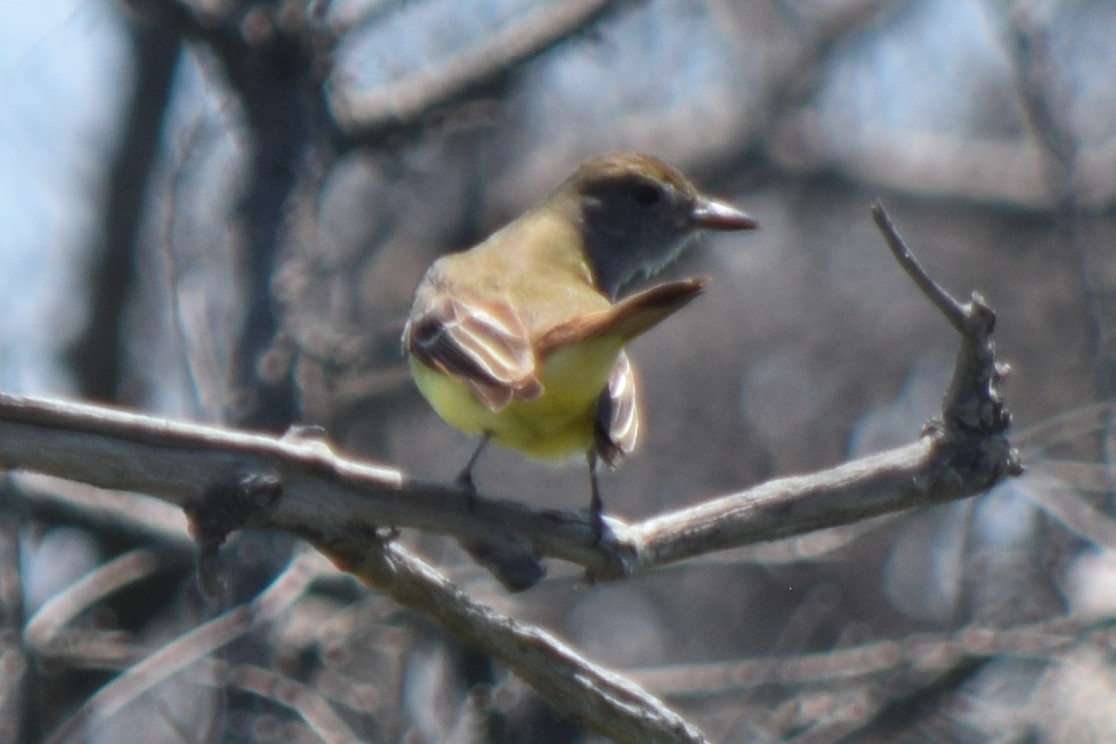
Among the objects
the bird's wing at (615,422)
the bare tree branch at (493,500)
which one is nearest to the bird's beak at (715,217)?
the bird's wing at (615,422)

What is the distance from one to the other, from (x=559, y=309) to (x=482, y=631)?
1445mm

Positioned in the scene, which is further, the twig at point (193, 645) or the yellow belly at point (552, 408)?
the twig at point (193, 645)

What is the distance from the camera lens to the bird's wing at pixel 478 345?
12.0 ft

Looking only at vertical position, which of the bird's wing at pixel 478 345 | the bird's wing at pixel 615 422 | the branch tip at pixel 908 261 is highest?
the branch tip at pixel 908 261

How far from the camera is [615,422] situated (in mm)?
3914

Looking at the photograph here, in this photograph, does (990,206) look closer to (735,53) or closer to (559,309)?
(735,53)

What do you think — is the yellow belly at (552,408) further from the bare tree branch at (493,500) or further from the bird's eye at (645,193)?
the bird's eye at (645,193)

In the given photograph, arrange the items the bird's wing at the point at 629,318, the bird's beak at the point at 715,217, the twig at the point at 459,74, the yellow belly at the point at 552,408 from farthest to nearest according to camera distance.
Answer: the twig at the point at 459,74, the bird's beak at the point at 715,217, the yellow belly at the point at 552,408, the bird's wing at the point at 629,318

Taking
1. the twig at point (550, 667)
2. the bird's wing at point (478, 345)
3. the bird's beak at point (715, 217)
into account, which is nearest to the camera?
the twig at point (550, 667)

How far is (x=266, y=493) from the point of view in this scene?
9.08 ft

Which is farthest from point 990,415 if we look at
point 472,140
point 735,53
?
point 735,53

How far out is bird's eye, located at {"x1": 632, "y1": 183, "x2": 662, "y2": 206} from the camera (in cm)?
574

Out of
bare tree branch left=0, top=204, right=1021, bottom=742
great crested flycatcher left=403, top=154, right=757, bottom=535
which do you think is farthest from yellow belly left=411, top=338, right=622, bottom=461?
bare tree branch left=0, top=204, right=1021, bottom=742

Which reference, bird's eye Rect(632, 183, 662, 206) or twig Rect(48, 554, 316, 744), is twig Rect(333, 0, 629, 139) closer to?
bird's eye Rect(632, 183, 662, 206)
